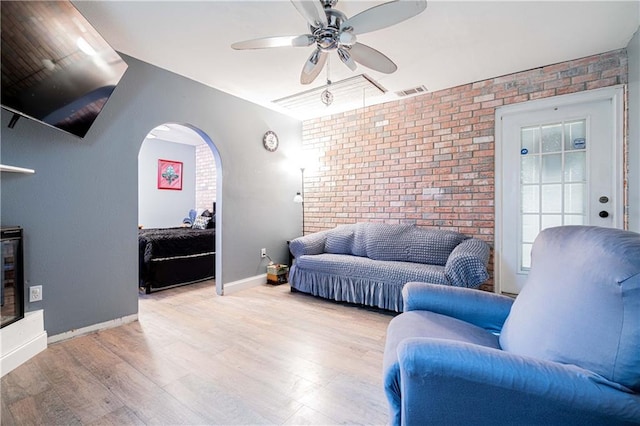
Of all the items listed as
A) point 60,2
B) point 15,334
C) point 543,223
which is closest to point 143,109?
point 60,2

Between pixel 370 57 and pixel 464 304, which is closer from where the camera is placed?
pixel 464 304

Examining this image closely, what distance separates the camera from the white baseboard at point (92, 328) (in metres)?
2.25

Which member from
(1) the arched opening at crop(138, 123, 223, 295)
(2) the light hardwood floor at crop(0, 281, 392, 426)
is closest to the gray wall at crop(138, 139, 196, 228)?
(1) the arched opening at crop(138, 123, 223, 295)

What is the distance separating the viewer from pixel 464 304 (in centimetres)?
159

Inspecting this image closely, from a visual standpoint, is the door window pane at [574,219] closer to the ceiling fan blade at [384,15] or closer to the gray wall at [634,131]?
the gray wall at [634,131]

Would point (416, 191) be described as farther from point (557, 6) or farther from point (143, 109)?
point (143, 109)

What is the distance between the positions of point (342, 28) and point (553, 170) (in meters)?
2.59

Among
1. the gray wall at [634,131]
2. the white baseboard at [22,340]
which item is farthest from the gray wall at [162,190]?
the gray wall at [634,131]

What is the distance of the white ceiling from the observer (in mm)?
2010

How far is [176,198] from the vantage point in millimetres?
6484

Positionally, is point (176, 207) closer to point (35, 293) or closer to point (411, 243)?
point (35, 293)

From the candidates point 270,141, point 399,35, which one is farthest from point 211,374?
point 270,141

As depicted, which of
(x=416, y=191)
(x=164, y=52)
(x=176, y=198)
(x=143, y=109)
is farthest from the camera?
(x=176, y=198)

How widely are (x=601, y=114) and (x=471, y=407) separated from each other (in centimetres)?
315
